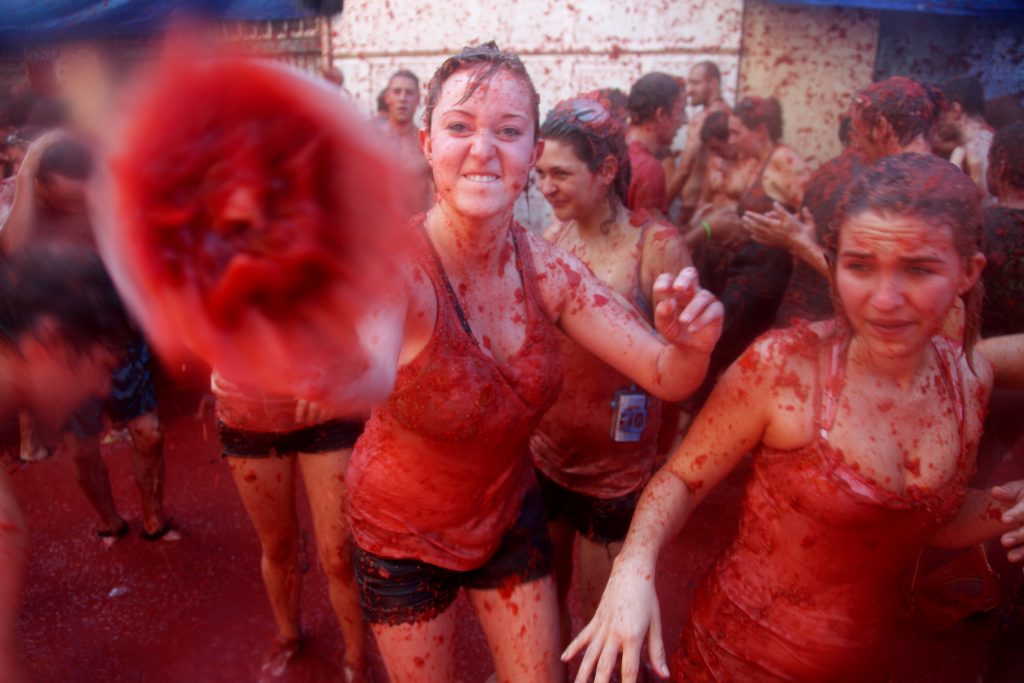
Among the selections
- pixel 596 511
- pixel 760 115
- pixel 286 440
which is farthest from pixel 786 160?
pixel 286 440

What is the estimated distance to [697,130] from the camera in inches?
266

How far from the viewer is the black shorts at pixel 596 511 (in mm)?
2838

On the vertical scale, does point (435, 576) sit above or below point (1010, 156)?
below

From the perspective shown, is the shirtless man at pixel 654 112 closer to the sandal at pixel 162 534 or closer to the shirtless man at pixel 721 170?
the shirtless man at pixel 721 170

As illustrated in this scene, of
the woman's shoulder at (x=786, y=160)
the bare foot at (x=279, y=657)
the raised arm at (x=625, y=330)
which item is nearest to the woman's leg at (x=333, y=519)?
the bare foot at (x=279, y=657)

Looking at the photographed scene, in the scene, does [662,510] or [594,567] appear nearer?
[662,510]

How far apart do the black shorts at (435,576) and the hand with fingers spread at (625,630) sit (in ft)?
1.32

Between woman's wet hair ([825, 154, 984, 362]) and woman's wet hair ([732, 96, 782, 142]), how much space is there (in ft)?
12.9

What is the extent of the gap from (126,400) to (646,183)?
3.34 metres

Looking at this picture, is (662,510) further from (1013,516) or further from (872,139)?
(872,139)

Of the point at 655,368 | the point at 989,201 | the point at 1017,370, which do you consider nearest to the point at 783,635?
the point at 655,368

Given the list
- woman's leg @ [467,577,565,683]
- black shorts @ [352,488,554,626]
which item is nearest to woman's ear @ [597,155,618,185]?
black shorts @ [352,488,554,626]

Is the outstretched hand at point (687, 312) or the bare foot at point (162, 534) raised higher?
the outstretched hand at point (687, 312)

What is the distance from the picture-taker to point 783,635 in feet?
6.40
